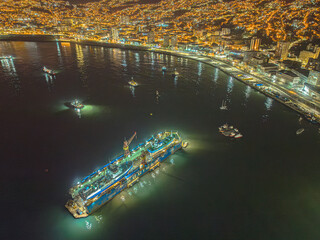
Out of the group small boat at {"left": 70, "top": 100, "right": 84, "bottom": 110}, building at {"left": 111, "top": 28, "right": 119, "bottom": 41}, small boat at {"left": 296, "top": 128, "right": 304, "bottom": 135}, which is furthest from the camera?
building at {"left": 111, "top": 28, "right": 119, "bottom": 41}

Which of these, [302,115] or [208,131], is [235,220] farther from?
[302,115]

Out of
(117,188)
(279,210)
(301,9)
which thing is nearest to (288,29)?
(301,9)

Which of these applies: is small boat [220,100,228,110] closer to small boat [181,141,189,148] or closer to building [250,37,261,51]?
small boat [181,141,189,148]

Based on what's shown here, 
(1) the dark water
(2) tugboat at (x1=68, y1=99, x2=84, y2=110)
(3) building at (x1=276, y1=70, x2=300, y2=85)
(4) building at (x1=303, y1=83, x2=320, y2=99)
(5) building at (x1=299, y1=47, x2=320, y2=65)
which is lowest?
(1) the dark water

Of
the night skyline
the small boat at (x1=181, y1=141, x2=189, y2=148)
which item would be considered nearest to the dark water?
the night skyline

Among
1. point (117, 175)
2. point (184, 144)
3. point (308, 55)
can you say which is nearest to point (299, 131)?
point (184, 144)

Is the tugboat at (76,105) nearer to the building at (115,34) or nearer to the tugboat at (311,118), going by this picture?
the tugboat at (311,118)

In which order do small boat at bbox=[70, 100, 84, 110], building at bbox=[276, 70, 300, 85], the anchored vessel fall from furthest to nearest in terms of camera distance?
1. building at bbox=[276, 70, 300, 85]
2. small boat at bbox=[70, 100, 84, 110]
3. the anchored vessel
